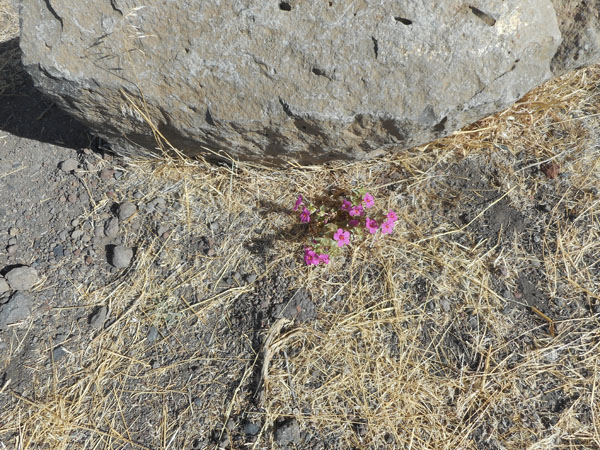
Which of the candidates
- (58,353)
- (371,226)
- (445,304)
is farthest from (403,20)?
(58,353)

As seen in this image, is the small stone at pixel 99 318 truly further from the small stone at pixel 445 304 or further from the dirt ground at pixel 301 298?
the small stone at pixel 445 304

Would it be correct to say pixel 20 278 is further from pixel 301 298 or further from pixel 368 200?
pixel 368 200

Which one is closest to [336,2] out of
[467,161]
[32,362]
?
[467,161]

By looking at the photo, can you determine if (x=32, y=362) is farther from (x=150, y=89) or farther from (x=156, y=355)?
(x=150, y=89)

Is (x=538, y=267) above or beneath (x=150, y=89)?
beneath

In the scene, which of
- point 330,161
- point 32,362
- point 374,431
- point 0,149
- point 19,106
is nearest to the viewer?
point 374,431

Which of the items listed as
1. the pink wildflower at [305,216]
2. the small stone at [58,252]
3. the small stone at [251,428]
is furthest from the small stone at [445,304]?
the small stone at [58,252]

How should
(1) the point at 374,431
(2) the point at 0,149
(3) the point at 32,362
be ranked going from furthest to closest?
(2) the point at 0,149 → (3) the point at 32,362 → (1) the point at 374,431
